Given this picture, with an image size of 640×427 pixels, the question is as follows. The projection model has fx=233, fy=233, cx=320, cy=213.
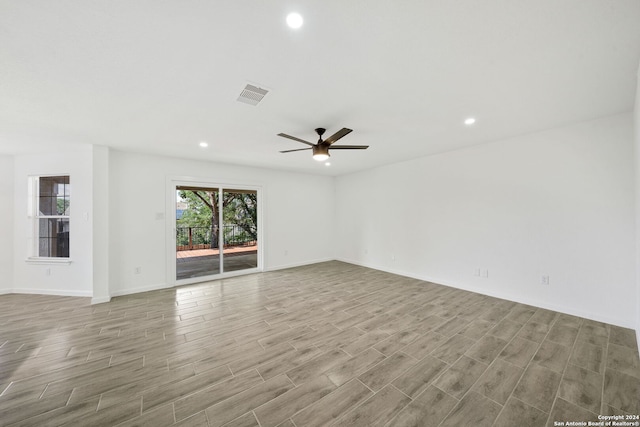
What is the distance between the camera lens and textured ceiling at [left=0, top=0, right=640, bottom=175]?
1.39 meters

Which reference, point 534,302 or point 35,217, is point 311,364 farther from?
point 35,217

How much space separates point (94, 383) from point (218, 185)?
3.90 m

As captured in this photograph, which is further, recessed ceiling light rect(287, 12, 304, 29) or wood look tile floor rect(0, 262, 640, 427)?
wood look tile floor rect(0, 262, 640, 427)

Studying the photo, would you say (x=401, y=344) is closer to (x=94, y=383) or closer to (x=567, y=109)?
(x=94, y=383)

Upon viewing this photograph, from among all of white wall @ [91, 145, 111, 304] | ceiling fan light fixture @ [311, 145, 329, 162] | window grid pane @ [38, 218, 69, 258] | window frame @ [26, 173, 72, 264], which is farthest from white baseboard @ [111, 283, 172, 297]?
ceiling fan light fixture @ [311, 145, 329, 162]

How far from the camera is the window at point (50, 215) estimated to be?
440 cm

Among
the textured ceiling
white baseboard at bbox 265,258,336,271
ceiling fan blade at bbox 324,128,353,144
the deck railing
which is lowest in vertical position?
white baseboard at bbox 265,258,336,271

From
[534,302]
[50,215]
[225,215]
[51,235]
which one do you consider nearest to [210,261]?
[225,215]

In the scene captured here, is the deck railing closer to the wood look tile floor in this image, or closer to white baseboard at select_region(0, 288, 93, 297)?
white baseboard at select_region(0, 288, 93, 297)

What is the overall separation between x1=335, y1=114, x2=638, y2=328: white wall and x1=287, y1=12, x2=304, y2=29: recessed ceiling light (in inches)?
153

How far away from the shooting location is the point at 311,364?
7.24 feet

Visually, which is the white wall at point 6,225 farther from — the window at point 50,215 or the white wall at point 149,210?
the white wall at point 149,210

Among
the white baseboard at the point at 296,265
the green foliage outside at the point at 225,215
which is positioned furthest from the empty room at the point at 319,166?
the white baseboard at the point at 296,265

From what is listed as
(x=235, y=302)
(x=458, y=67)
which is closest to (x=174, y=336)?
(x=235, y=302)
